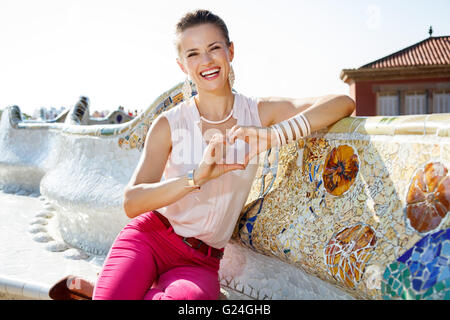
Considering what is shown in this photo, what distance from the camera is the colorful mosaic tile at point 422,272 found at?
104 cm

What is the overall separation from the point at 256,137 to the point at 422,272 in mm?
752

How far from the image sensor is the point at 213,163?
57.9 inches

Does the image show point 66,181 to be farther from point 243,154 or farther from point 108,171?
point 243,154

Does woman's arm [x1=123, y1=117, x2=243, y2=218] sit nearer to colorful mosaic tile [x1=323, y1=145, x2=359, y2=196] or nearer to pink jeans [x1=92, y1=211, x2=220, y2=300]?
pink jeans [x1=92, y1=211, x2=220, y2=300]

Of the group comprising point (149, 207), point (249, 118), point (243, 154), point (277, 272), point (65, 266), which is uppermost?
point (249, 118)

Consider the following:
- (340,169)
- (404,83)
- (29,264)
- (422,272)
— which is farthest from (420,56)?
(422,272)

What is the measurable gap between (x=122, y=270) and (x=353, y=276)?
0.87 m

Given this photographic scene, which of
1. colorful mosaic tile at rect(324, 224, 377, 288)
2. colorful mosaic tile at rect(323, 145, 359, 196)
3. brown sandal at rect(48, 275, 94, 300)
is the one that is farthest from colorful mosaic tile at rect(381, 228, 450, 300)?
brown sandal at rect(48, 275, 94, 300)

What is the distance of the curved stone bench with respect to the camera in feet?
3.74

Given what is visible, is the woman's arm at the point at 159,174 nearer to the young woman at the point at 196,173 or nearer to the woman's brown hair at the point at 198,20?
the young woman at the point at 196,173

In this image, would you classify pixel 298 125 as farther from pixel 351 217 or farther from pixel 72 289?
pixel 72 289
